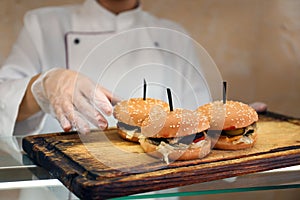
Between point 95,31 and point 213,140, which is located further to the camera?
point 95,31

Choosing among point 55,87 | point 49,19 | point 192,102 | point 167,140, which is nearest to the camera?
point 167,140

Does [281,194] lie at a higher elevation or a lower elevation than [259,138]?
lower

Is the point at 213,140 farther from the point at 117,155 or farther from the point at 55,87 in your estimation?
the point at 55,87

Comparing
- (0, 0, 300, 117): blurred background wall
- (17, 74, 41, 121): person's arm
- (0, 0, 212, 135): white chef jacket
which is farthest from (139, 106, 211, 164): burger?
(0, 0, 300, 117): blurred background wall

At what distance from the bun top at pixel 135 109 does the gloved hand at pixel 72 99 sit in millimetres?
30

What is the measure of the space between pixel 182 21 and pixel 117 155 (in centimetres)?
90

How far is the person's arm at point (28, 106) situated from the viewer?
46.6 inches

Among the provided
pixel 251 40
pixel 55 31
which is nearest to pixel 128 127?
pixel 55 31

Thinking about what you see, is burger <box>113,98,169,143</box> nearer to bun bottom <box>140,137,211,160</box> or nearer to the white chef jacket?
bun bottom <box>140,137,211,160</box>

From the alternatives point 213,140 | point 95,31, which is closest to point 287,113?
point 95,31

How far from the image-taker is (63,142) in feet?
3.11

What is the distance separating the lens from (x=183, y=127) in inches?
33.4

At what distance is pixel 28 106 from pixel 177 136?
1.55 feet

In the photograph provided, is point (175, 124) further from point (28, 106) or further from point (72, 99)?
point (28, 106)
